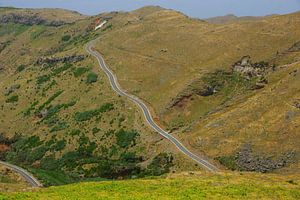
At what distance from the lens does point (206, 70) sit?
341 ft

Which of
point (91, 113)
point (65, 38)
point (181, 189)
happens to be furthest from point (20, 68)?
point (181, 189)

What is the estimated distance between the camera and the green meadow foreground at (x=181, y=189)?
36938 millimetres

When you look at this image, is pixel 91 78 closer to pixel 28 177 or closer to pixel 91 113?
pixel 91 113

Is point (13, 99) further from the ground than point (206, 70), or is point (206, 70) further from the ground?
point (206, 70)

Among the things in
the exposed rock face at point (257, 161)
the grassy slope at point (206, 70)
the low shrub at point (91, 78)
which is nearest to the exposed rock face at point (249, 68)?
the grassy slope at point (206, 70)

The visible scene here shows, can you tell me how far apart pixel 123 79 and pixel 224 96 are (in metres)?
25.3

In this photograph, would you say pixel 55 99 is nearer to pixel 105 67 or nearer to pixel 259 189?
pixel 105 67

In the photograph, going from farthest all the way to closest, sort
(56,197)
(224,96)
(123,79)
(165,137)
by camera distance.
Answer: (123,79) < (224,96) < (165,137) < (56,197)

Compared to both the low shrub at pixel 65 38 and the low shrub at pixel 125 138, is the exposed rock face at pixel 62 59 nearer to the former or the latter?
the low shrub at pixel 65 38

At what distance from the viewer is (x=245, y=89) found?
91.9 meters

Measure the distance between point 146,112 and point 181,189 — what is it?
54367mm

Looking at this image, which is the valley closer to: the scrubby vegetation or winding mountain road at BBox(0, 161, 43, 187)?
the scrubby vegetation

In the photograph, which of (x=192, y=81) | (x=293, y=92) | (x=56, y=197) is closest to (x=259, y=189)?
(x=56, y=197)

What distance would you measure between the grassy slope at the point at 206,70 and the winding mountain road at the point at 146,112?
1.57 meters
